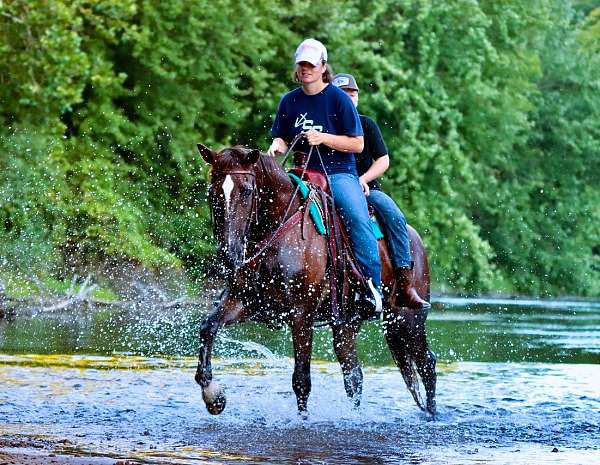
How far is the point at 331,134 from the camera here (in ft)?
38.8

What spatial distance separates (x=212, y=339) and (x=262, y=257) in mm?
695

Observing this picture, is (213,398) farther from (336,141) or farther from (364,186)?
(364,186)

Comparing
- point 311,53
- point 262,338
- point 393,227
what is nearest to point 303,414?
point 393,227

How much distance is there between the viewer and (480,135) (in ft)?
140

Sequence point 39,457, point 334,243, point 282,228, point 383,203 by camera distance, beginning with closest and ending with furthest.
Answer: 1. point 39,457
2. point 282,228
3. point 334,243
4. point 383,203

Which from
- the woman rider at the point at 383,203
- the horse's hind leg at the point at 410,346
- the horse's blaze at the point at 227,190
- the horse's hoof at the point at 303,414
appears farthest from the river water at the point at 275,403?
the horse's blaze at the point at 227,190

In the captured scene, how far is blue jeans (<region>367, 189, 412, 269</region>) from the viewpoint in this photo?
1296 cm

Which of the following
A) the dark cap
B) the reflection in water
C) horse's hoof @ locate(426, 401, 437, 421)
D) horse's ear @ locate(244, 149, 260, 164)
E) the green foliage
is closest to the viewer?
horse's ear @ locate(244, 149, 260, 164)

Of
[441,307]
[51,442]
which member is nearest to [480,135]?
[441,307]

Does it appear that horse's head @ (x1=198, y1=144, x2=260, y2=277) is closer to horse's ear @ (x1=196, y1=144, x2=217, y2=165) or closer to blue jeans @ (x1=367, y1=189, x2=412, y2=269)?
horse's ear @ (x1=196, y1=144, x2=217, y2=165)

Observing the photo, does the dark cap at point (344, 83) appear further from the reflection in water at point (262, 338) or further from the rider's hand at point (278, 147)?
the reflection in water at point (262, 338)

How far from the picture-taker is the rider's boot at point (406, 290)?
13.2 metres

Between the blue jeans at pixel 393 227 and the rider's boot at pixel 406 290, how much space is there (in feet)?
0.28

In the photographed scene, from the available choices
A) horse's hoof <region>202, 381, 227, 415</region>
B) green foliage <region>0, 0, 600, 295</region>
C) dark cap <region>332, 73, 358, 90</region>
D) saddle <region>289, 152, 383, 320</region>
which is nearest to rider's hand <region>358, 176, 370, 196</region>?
saddle <region>289, 152, 383, 320</region>
